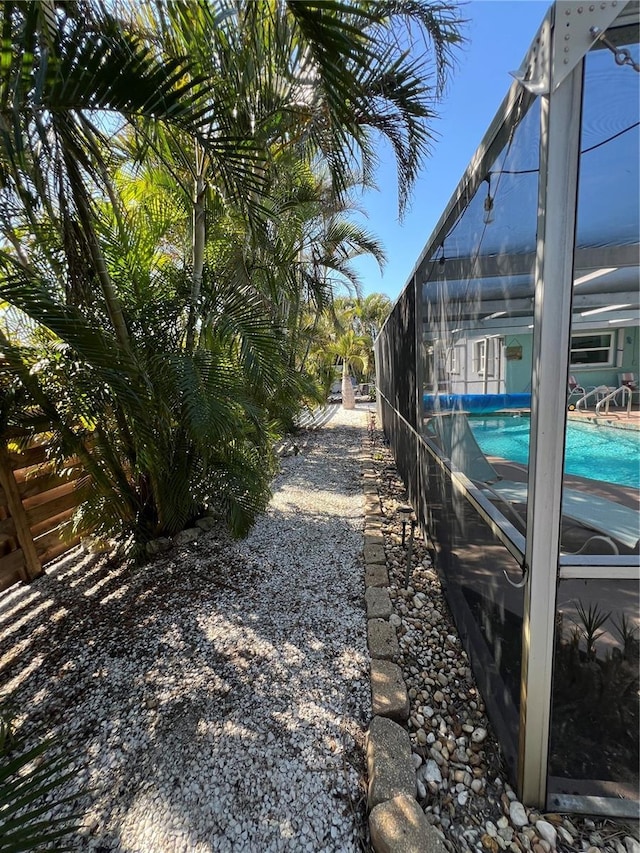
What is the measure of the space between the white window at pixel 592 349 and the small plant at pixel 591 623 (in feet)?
2.74

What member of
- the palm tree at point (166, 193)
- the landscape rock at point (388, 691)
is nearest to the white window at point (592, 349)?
the palm tree at point (166, 193)

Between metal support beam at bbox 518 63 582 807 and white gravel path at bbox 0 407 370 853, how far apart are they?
0.78 meters

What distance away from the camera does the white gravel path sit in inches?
54.5

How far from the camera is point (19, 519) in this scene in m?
3.08

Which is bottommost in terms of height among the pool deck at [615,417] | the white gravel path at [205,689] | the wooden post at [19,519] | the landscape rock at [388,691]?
the white gravel path at [205,689]

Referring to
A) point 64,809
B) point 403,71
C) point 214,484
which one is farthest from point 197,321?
point 64,809

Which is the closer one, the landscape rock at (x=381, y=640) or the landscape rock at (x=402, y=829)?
the landscape rock at (x=402, y=829)

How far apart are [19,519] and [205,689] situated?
7.56 ft

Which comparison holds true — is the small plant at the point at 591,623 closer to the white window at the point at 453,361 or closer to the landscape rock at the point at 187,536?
the white window at the point at 453,361

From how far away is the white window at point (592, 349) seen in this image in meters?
1.18

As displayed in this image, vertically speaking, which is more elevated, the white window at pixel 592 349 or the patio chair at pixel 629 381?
the white window at pixel 592 349

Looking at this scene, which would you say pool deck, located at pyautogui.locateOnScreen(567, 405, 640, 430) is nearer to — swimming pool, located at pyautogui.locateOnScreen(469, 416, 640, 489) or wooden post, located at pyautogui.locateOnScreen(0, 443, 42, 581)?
swimming pool, located at pyautogui.locateOnScreen(469, 416, 640, 489)

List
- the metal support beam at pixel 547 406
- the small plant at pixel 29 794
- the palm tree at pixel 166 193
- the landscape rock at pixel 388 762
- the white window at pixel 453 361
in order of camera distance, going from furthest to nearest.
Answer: the white window at pixel 453 361
the palm tree at pixel 166 193
the landscape rock at pixel 388 762
the metal support beam at pixel 547 406
the small plant at pixel 29 794

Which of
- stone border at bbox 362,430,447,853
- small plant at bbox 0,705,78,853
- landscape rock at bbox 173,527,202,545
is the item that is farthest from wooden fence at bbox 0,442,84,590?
stone border at bbox 362,430,447,853
